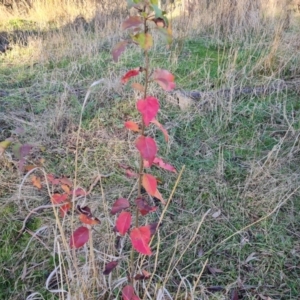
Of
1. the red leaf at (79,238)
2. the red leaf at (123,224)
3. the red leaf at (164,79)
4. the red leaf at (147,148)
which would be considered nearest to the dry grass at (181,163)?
the red leaf at (79,238)

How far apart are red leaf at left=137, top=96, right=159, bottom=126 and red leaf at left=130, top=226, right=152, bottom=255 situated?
1.16ft

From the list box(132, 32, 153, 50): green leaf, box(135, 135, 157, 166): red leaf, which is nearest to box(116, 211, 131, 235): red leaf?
box(135, 135, 157, 166): red leaf

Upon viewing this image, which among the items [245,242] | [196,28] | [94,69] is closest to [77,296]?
[245,242]

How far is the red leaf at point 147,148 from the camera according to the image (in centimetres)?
96

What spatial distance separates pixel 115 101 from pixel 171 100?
41 centimetres

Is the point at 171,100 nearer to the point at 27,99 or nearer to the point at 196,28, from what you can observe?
the point at 27,99

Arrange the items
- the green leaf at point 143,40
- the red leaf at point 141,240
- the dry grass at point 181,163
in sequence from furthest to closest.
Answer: the dry grass at point 181,163
the red leaf at point 141,240
the green leaf at point 143,40

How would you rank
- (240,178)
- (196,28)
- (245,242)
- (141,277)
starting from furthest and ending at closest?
(196,28), (240,178), (245,242), (141,277)

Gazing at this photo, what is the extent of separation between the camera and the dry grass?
148cm

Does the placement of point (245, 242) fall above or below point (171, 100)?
below

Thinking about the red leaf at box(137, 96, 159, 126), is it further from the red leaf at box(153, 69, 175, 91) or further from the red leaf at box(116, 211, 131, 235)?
the red leaf at box(116, 211, 131, 235)

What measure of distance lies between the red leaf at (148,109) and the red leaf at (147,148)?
2.9 inches

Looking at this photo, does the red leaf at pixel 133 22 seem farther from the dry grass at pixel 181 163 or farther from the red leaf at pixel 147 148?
the dry grass at pixel 181 163

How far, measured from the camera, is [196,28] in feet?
13.4
